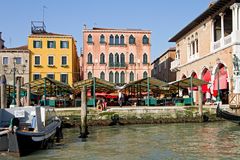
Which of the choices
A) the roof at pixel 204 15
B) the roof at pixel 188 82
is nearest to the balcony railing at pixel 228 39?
the roof at pixel 204 15

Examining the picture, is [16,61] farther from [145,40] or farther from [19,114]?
[19,114]

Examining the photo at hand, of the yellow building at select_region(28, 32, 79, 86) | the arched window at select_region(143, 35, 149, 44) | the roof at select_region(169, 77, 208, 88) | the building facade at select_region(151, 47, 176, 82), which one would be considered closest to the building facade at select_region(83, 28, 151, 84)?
the arched window at select_region(143, 35, 149, 44)

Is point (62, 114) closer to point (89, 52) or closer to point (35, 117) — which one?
point (35, 117)

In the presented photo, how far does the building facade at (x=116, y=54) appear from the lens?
3800 centimetres

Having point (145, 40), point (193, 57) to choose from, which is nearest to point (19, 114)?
point (193, 57)

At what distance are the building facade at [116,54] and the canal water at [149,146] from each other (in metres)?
21.3

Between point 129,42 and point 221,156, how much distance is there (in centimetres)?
2816

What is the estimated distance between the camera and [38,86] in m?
26.7

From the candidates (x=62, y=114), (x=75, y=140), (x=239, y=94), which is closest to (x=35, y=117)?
(x=75, y=140)

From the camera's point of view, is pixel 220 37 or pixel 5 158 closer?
pixel 5 158

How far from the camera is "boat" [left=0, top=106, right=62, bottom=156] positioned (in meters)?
10.6

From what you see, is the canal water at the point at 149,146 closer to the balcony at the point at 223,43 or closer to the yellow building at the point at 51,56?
the balcony at the point at 223,43

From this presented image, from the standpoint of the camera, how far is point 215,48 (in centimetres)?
2606

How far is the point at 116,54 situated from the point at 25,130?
1089 inches
